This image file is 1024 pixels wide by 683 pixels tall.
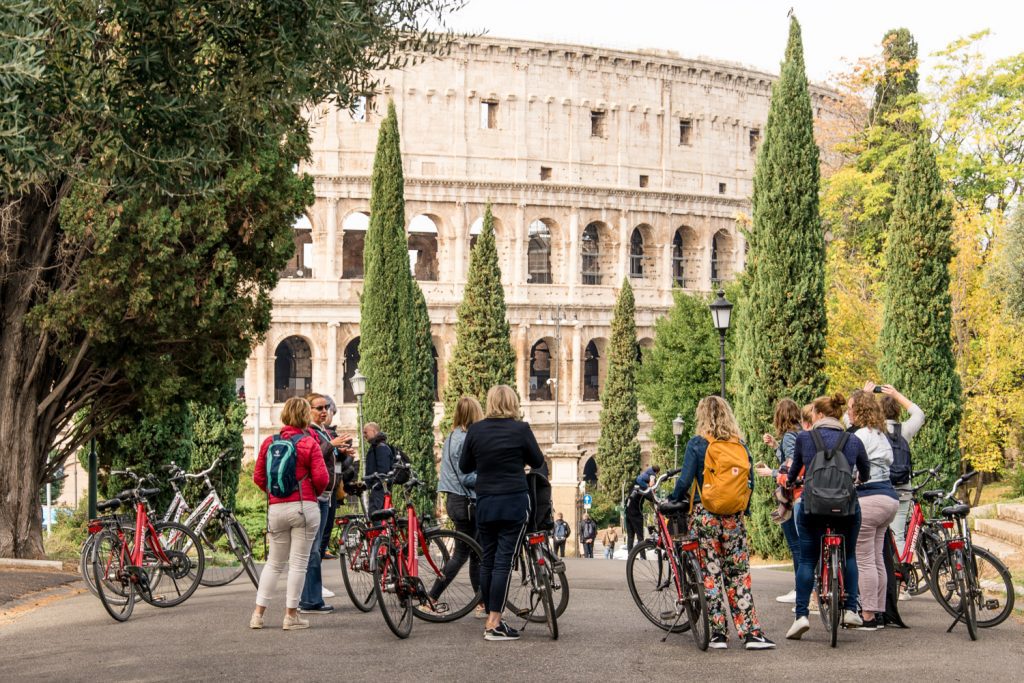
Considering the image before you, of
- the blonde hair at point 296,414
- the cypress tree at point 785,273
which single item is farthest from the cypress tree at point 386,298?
the blonde hair at point 296,414

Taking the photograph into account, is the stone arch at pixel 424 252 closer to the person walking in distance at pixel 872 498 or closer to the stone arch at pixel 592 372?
the stone arch at pixel 592 372

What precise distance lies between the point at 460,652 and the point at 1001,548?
31.3ft

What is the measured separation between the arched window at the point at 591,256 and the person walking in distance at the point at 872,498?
49123mm

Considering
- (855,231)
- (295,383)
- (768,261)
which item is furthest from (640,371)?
(768,261)

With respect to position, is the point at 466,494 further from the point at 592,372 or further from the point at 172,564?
the point at 592,372

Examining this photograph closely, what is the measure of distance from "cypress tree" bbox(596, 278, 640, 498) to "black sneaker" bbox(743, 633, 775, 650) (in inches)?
1677

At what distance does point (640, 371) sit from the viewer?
Result: 5278cm

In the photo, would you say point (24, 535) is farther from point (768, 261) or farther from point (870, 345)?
point (870, 345)

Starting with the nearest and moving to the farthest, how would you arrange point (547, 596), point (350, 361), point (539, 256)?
point (547, 596) → point (350, 361) → point (539, 256)

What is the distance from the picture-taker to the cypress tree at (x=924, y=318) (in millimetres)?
24719

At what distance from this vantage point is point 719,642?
940cm

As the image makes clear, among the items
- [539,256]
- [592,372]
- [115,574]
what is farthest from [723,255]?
[115,574]

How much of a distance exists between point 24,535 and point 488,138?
41.3 meters

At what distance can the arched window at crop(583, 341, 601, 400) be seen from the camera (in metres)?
61.3
